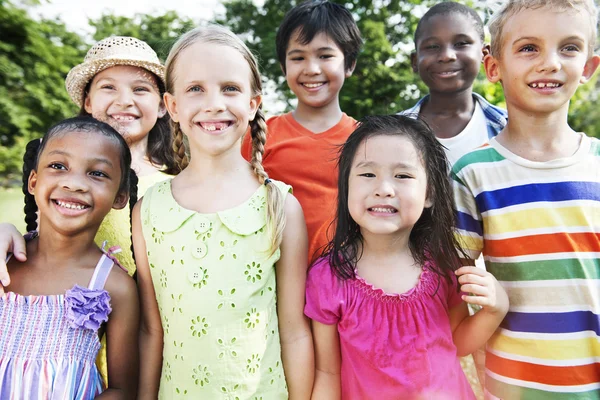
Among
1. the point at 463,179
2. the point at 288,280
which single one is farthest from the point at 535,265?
the point at 288,280

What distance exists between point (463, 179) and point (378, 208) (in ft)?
1.38

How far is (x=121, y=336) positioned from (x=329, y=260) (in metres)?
0.89

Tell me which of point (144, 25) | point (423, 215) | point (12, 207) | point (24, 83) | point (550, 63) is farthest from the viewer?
point (144, 25)

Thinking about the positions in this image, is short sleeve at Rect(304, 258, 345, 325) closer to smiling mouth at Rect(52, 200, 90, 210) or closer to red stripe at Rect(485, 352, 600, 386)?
red stripe at Rect(485, 352, 600, 386)

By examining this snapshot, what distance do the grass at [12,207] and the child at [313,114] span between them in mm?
6208

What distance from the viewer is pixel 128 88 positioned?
2750 mm

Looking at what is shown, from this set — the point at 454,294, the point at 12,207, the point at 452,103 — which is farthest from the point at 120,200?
the point at 12,207

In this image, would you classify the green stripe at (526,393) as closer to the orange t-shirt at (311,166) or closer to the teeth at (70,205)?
the orange t-shirt at (311,166)

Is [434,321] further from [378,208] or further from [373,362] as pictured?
[378,208]

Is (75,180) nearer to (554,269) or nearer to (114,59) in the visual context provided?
(114,59)

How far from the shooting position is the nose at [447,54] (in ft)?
11.0

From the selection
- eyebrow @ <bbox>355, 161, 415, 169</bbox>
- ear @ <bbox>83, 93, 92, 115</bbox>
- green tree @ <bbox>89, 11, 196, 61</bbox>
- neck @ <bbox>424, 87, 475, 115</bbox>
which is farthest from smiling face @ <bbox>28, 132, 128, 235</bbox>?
green tree @ <bbox>89, 11, 196, 61</bbox>

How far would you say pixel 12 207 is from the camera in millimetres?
8430

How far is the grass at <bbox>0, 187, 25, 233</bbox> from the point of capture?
784 centimetres
